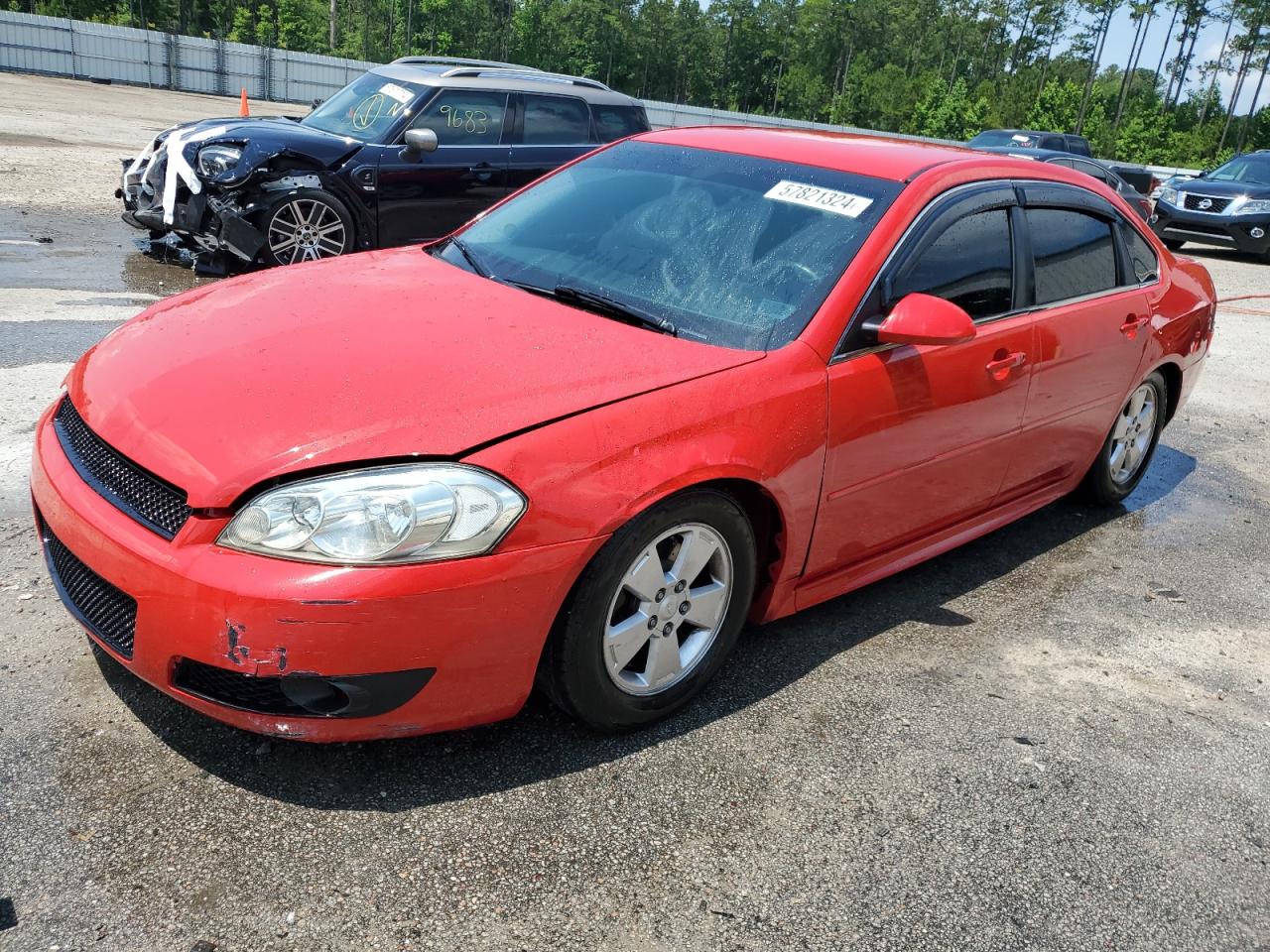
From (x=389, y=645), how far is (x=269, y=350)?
0.98m

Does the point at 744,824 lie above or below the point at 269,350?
below

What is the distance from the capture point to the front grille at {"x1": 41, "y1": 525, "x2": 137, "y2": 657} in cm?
266

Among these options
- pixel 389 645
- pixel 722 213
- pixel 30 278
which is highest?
pixel 722 213

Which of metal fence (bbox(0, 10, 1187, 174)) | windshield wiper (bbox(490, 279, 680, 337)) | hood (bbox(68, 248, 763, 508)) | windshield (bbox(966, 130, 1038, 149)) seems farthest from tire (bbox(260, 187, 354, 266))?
metal fence (bbox(0, 10, 1187, 174))

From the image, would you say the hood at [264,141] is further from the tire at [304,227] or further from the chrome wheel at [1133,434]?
the chrome wheel at [1133,434]

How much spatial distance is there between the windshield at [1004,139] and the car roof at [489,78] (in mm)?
11197

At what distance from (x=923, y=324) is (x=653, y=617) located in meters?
1.23

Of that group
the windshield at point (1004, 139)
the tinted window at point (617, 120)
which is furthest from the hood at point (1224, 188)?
the tinted window at point (617, 120)

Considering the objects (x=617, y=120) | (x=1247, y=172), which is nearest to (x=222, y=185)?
(x=617, y=120)

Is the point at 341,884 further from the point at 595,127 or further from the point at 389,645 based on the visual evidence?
the point at 595,127

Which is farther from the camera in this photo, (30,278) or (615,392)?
(30,278)

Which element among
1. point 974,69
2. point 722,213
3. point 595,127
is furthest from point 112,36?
point 974,69

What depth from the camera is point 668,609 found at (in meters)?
3.07

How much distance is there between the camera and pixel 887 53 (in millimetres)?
109562
